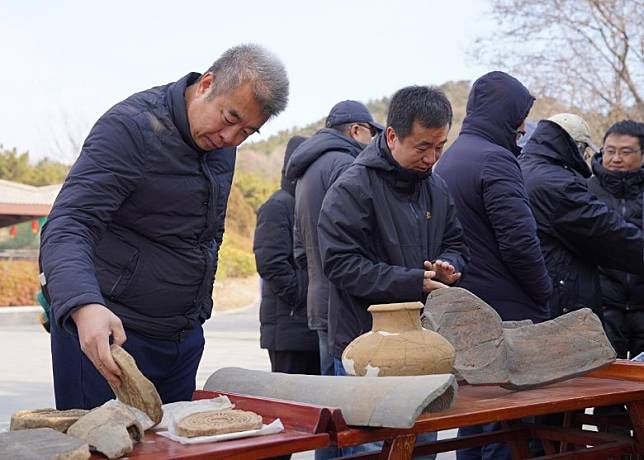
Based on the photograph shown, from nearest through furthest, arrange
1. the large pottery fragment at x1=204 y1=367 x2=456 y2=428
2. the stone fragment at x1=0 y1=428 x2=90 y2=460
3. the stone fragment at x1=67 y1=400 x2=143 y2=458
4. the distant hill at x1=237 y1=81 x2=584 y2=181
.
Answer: the stone fragment at x1=0 y1=428 x2=90 y2=460 → the stone fragment at x1=67 y1=400 x2=143 y2=458 → the large pottery fragment at x1=204 y1=367 x2=456 y2=428 → the distant hill at x1=237 y1=81 x2=584 y2=181

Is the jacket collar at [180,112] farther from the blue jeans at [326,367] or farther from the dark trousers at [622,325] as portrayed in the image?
the dark trousers at [622,325]

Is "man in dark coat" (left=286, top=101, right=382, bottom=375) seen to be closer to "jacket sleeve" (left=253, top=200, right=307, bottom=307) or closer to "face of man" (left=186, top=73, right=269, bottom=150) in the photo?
"jacket sleeve" (left=253, top=200, right=307, bottom=307)

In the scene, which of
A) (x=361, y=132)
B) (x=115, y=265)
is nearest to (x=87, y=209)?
(x=115, y=265)

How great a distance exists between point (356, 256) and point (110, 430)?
1334 millimetres

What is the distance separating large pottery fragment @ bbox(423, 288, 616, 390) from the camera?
119 inches

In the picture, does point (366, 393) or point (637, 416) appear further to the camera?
point (637, 416)

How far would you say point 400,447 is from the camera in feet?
7.93

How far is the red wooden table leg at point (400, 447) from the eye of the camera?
2406mm

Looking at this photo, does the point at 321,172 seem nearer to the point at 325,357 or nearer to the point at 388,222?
the point at 325,357

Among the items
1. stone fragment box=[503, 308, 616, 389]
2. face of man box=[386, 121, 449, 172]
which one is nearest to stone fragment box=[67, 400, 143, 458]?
stone fragment box=[503, 308, 616, 389]

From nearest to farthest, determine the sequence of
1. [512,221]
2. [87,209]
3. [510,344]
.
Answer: [87,209], [510,344], [512,221]

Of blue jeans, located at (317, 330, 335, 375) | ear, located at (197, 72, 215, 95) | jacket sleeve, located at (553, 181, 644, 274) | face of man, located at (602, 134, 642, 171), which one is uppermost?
ear, located at (197, 72, 215, 95)

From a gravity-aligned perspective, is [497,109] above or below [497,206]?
above

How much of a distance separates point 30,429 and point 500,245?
7.04 feet
